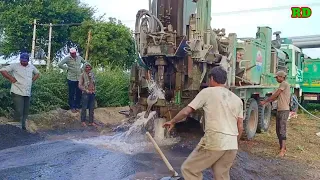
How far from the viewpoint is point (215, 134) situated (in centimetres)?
408

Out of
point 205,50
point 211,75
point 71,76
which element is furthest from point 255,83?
point 211,75

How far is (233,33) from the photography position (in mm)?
8586

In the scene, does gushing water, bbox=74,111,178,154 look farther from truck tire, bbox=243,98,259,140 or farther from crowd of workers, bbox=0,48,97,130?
truck tire, bbox=243,98,259,140

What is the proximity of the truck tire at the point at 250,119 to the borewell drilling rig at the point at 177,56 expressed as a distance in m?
0.56

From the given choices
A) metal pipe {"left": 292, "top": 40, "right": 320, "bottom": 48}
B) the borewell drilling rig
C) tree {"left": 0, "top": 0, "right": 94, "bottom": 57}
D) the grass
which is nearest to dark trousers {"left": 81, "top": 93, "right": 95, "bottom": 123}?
the borewell drilling rig

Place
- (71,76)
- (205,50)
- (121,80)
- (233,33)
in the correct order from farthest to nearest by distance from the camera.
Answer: (121,80), (71,76), (233,33), (205,50)

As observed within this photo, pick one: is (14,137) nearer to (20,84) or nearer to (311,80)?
(20,84)

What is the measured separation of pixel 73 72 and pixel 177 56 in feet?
11.6

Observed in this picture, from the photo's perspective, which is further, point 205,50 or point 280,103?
point 280,103

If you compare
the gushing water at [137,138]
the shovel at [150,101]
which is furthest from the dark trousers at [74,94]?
the shovel at [150,101]

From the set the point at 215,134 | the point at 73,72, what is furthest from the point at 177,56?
the point at 215,134

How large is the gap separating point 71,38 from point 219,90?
20.0m

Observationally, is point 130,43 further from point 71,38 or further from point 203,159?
point 203,159

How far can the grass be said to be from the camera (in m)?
8.05
